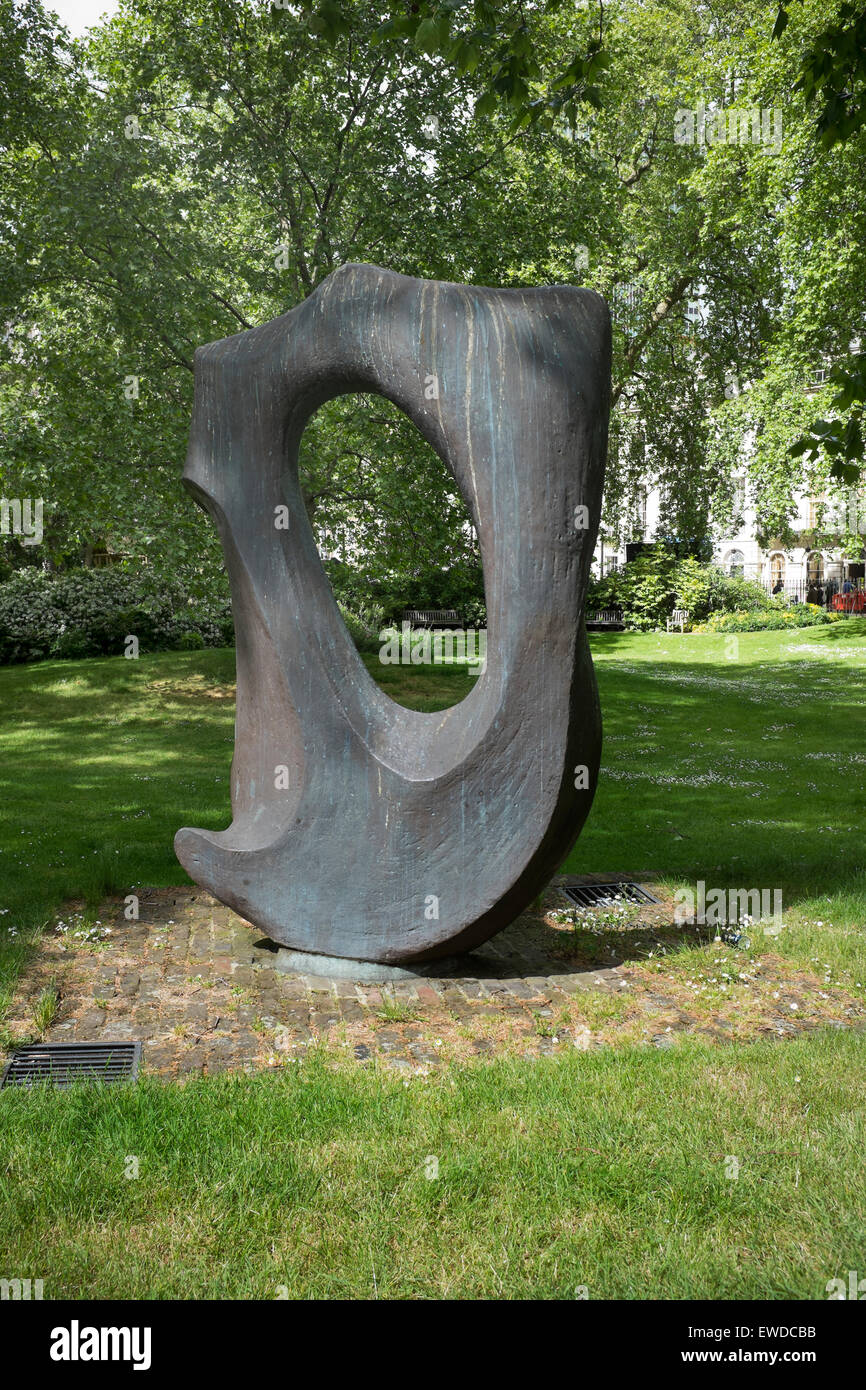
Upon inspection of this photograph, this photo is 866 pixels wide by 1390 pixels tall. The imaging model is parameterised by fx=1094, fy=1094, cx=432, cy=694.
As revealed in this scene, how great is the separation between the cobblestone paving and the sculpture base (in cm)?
6

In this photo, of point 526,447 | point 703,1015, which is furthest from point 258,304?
point 703,1015

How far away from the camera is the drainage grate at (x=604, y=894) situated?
7.82 meters

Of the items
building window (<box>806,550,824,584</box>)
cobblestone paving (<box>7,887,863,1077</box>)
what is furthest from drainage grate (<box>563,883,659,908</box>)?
building window (<box>806,550,824,584</box>)

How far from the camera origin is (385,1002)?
19.2 ft

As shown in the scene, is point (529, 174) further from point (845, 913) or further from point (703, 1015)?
point (703, 1015)

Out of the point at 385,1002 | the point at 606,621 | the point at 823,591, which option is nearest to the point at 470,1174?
the point at 385,1002

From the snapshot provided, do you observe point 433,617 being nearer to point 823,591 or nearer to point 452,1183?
point 823,591

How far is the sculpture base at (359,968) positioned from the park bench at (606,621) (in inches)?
1040

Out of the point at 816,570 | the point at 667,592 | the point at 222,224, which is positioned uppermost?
the point at 222,224

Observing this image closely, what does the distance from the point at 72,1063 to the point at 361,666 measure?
2723 mm

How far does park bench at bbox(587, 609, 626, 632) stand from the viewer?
32.6 m

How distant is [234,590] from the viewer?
6.80 meters

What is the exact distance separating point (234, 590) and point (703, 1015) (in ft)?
12.1

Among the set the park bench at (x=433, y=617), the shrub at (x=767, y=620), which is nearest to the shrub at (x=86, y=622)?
the park bench at (x=433, y=617)
